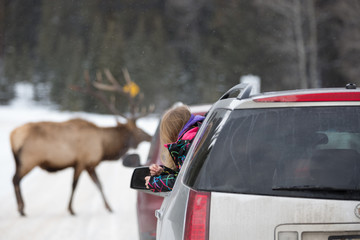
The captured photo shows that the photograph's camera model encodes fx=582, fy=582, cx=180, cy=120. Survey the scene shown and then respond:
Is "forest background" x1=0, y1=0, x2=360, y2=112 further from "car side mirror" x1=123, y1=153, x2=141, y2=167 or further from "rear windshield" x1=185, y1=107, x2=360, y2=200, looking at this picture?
"rear windshield" x1=185, y1=107, x2=360, y2=200

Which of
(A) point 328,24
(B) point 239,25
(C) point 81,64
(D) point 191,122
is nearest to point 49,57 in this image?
(C) point 81,64

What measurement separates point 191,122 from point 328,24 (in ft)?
133

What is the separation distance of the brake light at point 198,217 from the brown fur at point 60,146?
7.48m

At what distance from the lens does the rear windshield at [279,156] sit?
7.60 feet

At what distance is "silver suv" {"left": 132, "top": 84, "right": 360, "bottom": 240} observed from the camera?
226 cm

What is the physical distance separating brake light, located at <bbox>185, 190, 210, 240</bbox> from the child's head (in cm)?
100

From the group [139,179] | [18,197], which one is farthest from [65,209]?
[139,179]

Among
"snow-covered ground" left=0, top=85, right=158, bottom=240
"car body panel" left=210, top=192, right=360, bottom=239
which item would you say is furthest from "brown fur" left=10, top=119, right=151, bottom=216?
"car body panel" left=210, top=192, right=360, bottom=239

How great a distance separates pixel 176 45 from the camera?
66125 mm

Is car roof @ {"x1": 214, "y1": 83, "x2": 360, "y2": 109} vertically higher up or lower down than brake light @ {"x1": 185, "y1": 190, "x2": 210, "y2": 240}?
higher up

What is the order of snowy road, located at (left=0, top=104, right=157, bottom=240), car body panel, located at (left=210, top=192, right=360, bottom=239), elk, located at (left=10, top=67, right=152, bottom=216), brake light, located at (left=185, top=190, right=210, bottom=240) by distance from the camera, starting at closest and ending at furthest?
car body panel, located at (left=210, top=192, right=360, bottom=239) < brake light, located at (left=185, top=190, right=210, bottom=240) < snowy road, located at (left=0, top=104, right=157, bottom=240) < elk, located at (left=10, top=67, right=152, bottom=216)

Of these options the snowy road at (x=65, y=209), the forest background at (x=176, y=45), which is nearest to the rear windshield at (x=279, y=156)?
the snowy road at (x=65, y=209)

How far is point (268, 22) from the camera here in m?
44.9

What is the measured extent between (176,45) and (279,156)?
211ft
